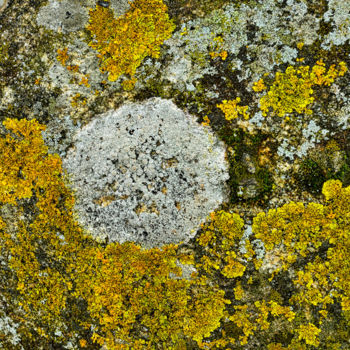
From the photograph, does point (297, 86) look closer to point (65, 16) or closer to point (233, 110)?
point (233, 110)

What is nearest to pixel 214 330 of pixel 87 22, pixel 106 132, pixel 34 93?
pixel 106 132

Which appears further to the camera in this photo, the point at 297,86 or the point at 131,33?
the point at 131,33

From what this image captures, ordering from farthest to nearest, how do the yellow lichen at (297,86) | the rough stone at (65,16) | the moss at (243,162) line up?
1. the rough stone at (65,16)
2. the moss at (243,162)
3. the yellow lichen at (297,86)

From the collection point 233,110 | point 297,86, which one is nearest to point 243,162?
→ point 233,110

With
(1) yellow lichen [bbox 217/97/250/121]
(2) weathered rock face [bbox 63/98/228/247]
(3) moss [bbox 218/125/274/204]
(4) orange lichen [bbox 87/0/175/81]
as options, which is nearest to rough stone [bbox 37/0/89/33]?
(4) orange lichen [bbox 87/0/175/81]

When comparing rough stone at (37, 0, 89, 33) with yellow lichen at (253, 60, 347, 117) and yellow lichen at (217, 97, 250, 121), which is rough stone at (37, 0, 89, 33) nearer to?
yellow lichen at (217, 97, 250, 121)

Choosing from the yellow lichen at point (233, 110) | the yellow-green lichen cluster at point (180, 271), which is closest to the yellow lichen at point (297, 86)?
the yellow lichen at point (233, 110)

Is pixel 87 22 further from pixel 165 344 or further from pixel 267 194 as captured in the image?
pixel 165 344

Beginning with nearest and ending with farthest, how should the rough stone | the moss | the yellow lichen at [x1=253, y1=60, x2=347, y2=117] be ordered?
1. the yellow lichen at [x1=253, y1=60, x2=347, y2=117]
2. the moss
3. the rough stone

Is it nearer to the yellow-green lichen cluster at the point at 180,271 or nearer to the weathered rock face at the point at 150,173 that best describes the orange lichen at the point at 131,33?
the weathered rock face at the point at 150,173
